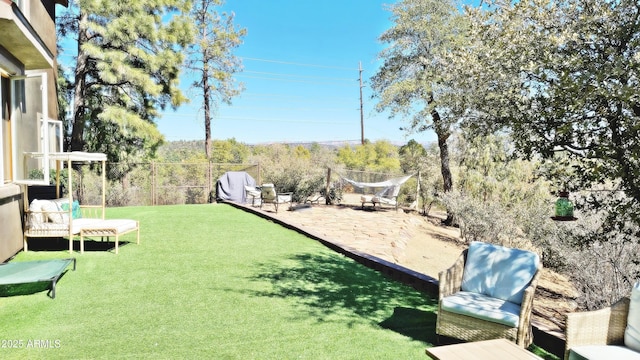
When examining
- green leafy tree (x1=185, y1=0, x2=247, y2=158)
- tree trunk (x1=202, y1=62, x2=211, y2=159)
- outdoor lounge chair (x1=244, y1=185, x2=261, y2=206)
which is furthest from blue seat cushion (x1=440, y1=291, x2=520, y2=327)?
green leafy tree (x1=185, y1=0, x2=247, y2=158)

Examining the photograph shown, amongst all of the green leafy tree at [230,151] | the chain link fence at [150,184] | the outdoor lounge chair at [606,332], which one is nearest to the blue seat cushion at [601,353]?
the outdoor lounge chair at [606,332]

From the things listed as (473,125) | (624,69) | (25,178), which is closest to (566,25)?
(624,69)

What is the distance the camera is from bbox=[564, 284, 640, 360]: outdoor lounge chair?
2539 mm

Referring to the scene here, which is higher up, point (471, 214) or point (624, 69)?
point (624, 69)

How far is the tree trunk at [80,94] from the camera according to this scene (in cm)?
1382

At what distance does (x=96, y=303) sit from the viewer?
158 inches

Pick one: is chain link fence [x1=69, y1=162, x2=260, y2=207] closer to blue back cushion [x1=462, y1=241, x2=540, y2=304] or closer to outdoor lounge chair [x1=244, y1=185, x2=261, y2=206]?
outdoor lounge chair [x1=244, y1=185, x2=261, y2=206]

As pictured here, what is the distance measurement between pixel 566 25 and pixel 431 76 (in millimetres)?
8323

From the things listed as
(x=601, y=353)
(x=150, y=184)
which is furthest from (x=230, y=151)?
(x=601, y=353)

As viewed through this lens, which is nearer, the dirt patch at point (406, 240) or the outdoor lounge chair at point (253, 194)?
the dirt patch at point (406, 240)

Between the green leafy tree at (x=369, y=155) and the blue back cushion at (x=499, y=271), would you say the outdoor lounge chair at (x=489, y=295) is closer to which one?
the blue back cushion at (x=499, y=271)

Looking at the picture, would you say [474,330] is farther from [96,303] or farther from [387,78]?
[387,78]

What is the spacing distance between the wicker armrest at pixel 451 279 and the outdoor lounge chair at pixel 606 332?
1.05 m

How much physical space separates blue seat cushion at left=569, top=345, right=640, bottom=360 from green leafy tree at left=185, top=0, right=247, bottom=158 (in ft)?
63.3
